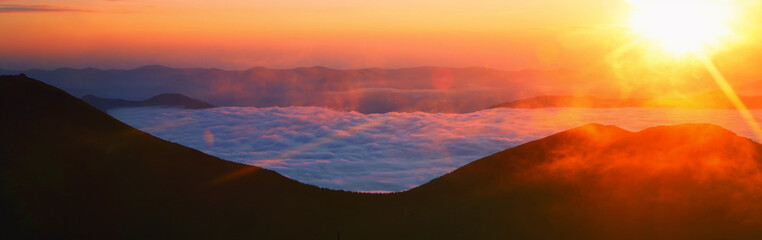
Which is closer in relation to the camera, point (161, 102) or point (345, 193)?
point (345, 193)

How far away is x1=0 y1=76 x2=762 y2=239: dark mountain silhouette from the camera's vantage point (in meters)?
21.0

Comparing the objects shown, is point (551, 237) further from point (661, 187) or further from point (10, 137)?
point (10, 137)

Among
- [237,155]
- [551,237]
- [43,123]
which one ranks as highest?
[237,155]

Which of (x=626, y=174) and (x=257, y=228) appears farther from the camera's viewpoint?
(x=626, y=174)

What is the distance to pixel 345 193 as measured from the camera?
91.6 feet

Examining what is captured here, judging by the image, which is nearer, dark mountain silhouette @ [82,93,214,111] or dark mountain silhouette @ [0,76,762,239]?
dark mountain silhouette @ [0,76,762,239]

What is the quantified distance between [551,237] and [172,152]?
17285mm

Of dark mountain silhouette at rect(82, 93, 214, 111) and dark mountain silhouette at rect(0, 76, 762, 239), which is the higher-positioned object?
dark mountain silhouette at rect(82, 93, 214, 111)

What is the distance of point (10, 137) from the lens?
2262 cm

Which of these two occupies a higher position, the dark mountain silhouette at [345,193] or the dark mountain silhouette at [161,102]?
the dark mountain silhouette at [161,102]

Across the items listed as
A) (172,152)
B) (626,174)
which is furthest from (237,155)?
(626,174)

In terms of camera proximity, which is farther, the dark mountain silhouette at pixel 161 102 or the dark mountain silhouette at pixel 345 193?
the dark mountain silhouette at pixel 161 102

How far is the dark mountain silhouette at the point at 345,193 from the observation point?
68.8ft

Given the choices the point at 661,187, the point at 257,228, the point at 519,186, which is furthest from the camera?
the point at 519,186
